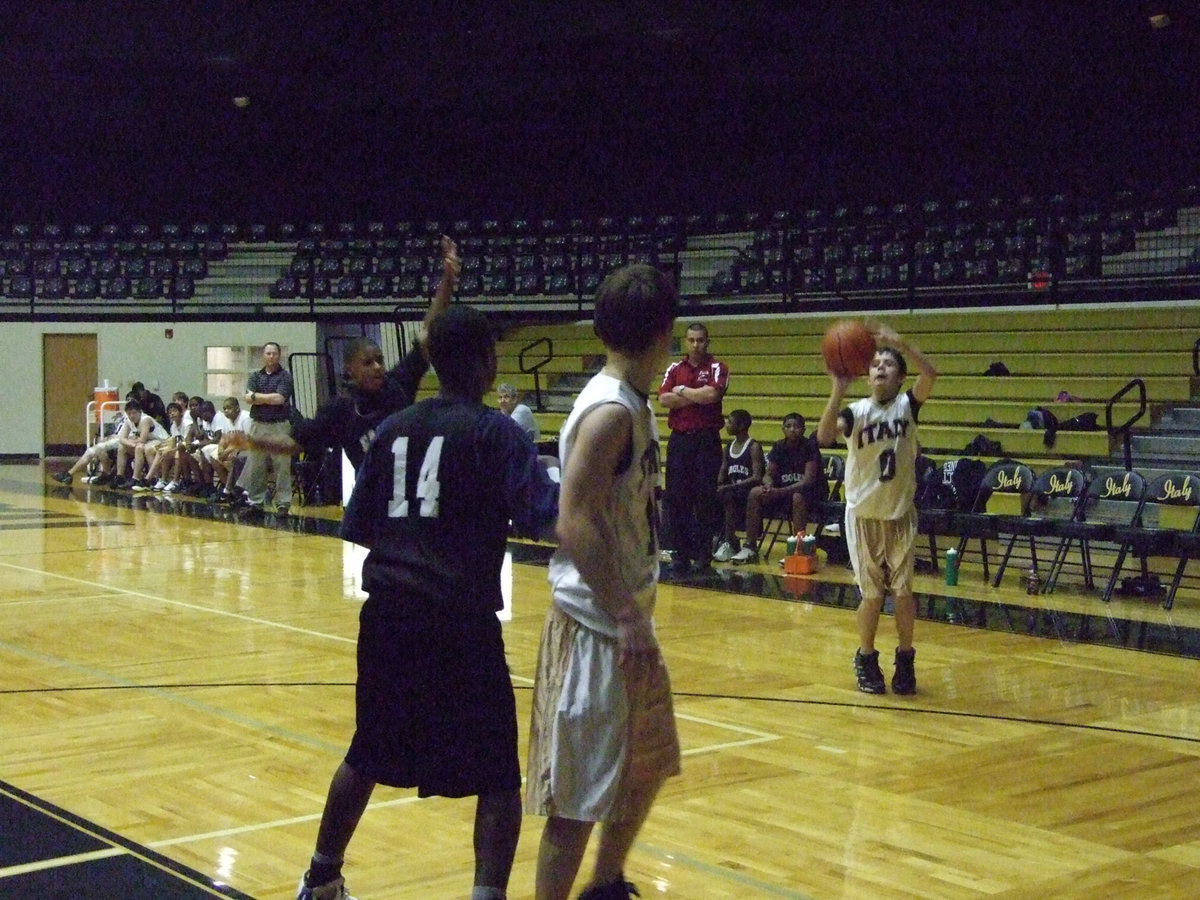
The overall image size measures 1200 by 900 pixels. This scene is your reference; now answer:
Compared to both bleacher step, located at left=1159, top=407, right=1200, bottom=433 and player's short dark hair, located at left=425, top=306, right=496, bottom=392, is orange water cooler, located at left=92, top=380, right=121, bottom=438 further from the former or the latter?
player's short dark hair, located at left=425, top=306, right=496, bottom=392

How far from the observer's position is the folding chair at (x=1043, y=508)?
9.72 metres

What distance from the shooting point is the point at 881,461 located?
6395mm

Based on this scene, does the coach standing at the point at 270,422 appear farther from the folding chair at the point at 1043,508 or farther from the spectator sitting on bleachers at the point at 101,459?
the folding chair at the point at 1043,508

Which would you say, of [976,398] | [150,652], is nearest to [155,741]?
[150,652]

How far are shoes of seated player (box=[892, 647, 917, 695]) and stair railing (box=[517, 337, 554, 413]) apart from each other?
33.1 feet

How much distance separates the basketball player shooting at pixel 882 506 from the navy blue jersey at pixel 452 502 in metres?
3.36

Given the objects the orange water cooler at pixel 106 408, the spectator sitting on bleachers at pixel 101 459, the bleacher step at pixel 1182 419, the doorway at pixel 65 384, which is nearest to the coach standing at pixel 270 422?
the spectator sitting on bleachers at pixel 101 459

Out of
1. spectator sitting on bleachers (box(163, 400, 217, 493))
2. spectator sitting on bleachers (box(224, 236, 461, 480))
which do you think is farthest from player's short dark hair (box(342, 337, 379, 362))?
spectator sitting on bleachers (box(163, 400, 217, 493))

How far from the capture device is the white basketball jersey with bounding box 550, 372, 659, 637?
2.97 m

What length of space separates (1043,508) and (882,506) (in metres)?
5.31

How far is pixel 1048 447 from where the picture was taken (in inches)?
494

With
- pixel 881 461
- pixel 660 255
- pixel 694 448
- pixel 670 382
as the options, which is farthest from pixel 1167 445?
pixel 660 255

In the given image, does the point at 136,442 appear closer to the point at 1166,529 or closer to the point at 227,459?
the point at 227,459

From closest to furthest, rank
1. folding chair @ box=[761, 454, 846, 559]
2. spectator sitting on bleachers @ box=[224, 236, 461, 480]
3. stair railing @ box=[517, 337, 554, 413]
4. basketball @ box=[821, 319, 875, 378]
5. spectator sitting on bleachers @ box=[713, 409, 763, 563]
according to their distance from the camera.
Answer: spectator sitting on bleachers @ box=[224, 236, 461, 480] → basketball @ box=[821, 319, 875, 378] → folding chair @ box=[761, 454, 846, 559] → spectator sitting on bleachers @ box=[713, 409, 763, 563] → stair railing @ box=[517, 337, 554, 413]
